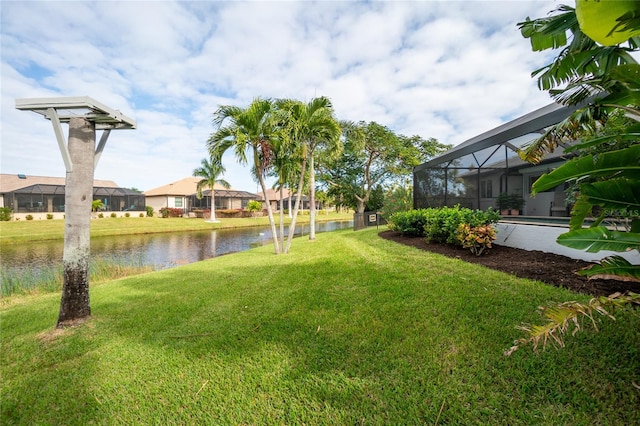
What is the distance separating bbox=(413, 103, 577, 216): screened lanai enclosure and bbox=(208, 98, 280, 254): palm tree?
21.1 feet

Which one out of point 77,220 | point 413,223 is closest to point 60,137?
point 77,220

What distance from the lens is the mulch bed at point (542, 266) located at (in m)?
3.47

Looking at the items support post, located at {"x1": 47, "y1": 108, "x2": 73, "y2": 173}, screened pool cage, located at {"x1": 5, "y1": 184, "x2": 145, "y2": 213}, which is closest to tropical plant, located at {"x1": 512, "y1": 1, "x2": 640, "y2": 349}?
support post, located at {"x1": 47, "y1": 108, "x2": 73, "y2": 173}

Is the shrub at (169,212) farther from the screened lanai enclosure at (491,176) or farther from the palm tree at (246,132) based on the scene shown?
the screened lanai enclosure at (491,176)

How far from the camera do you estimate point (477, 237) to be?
572 cm

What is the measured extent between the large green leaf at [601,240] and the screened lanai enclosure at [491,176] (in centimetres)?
615

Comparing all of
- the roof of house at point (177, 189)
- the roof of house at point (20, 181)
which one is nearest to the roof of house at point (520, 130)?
the roof of house at point (20, 181)

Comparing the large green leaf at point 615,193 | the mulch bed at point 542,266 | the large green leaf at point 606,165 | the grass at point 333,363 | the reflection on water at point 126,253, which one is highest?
the large green leaf at point 606,165

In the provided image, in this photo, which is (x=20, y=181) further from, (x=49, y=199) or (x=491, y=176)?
(x=491, y=176)

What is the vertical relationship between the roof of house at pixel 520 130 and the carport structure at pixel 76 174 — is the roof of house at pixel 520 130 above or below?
above

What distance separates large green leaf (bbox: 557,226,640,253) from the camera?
1.85 m

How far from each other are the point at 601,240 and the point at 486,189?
27.1 feet

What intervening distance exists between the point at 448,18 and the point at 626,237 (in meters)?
7.19

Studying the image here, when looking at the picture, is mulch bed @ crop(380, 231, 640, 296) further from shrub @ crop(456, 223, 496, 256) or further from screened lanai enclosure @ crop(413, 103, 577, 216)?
screened lanai enclosure @ crop(413, 103, 577, 216)
